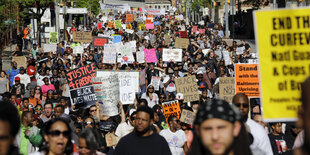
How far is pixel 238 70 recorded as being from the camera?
1027 centimetres

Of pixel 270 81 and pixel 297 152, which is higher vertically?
pixel 270 81

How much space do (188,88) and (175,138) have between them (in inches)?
203

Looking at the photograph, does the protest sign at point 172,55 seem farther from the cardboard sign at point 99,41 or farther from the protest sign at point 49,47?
the protest sign at point 49,47

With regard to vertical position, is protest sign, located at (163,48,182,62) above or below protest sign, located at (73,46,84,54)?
below

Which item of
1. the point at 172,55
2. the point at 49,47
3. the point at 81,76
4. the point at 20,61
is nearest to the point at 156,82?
the point at 81,76

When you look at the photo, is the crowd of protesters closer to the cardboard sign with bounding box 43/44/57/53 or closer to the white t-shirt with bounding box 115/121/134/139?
the white t-shirt with bounding box 115/121/134/139

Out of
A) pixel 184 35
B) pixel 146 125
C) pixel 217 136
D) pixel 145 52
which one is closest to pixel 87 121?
pixel 146 125

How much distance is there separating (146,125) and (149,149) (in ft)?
1.43

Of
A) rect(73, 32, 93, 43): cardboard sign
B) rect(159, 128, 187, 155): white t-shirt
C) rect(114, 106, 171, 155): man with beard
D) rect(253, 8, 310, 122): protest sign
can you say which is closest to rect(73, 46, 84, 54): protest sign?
rect(73, 32, 93, 43): cardboard sign

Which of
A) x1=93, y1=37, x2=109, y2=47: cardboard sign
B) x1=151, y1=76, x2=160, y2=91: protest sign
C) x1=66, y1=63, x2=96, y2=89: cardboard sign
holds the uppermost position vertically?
x1=93, y1=37, x2=109, y2=47: cardboard sign

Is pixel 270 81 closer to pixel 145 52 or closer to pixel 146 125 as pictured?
pixel 146 125

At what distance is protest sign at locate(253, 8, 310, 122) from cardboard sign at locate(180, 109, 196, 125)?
18.3 feet

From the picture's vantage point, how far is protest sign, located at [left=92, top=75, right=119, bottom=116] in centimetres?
1064

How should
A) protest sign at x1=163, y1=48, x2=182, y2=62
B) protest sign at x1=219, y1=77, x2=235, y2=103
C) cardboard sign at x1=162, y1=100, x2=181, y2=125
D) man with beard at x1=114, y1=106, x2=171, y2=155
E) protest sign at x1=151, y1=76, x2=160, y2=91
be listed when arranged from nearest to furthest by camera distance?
man with beard at x1=114, y1=106, x2=171, y2=155 < cardboard sign at x1=162, y1=100, x2=181, y2=125 < protest sign at x1=219, y1=77, x2=235, y2=103 < protest sign at x1=151, y1=76, x2=160, y2=91 < protest sign at x1=163, y1=48, x2=182, y2=62
